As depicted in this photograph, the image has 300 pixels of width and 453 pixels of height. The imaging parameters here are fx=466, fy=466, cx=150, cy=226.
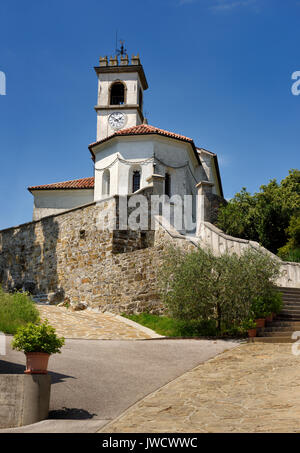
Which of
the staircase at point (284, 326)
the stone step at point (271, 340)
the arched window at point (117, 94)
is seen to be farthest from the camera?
the arched window at point (117, 94)

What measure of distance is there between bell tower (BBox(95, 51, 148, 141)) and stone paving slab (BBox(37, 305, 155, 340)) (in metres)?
23.1

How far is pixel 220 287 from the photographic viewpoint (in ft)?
45.6

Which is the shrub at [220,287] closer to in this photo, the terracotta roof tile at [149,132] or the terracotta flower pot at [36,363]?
the terracotta flower pot at [36,363]

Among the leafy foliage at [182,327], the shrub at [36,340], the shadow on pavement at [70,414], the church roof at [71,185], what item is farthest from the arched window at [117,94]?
the shadow on pavement at [70,414]

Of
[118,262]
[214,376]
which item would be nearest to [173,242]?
[118,262]

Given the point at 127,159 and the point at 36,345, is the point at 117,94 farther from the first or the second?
the point at 36,345

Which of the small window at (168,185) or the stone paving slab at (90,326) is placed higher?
the small window at (168,185)

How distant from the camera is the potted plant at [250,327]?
1316cm

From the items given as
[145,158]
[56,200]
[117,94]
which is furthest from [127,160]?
[117,94]

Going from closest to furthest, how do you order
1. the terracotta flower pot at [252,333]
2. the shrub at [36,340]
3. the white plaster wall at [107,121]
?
the shrub at [36,340], the terracotta flower pot at [252,333], the white plaster wall at [107,121]

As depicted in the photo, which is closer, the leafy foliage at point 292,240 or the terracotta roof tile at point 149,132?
the leafy foliage at point 292,240

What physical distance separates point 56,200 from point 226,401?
92.4ft

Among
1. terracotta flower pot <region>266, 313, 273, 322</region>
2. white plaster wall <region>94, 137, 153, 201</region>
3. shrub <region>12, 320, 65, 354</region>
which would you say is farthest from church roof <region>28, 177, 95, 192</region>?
shrub <region>12, 320, 65, 354</region>
